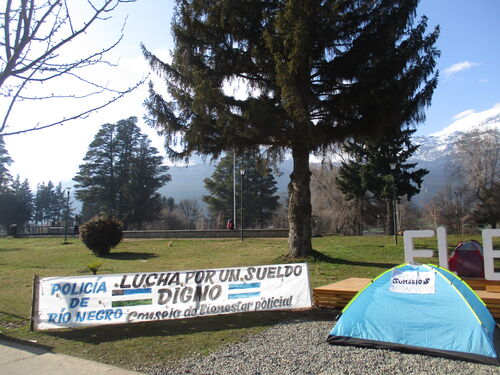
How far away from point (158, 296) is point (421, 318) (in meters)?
4.79

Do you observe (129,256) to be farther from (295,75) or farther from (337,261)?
(295,75)

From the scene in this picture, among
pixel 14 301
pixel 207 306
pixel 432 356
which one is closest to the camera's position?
pixel 432 356

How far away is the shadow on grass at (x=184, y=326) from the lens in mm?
7453

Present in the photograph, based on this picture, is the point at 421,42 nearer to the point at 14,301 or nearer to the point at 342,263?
the point at 342,263

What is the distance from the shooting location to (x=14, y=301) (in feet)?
35.3

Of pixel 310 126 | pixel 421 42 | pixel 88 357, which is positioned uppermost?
pixel 421 42

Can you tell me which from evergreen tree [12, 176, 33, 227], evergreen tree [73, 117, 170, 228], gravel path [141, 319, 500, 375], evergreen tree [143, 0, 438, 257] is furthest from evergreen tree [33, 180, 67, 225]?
gravel path [141, 319, 500, 375]

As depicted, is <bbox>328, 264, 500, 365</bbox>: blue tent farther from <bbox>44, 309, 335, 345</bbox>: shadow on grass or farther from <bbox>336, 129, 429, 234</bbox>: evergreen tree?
<bbox>336, 129, 429, 234</bbox>: evergreen tree

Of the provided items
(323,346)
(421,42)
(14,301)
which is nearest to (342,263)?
(421,42)

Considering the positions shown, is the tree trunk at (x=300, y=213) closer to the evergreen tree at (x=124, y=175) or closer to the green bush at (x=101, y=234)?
the green bush at (x=101, y=234)

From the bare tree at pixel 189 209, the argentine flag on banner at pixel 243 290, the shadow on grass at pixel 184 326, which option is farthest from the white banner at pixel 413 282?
the bare tree at pixel 189 209

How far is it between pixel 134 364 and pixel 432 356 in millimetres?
4215

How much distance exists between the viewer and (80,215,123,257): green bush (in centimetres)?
2319

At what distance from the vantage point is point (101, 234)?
2327cm
